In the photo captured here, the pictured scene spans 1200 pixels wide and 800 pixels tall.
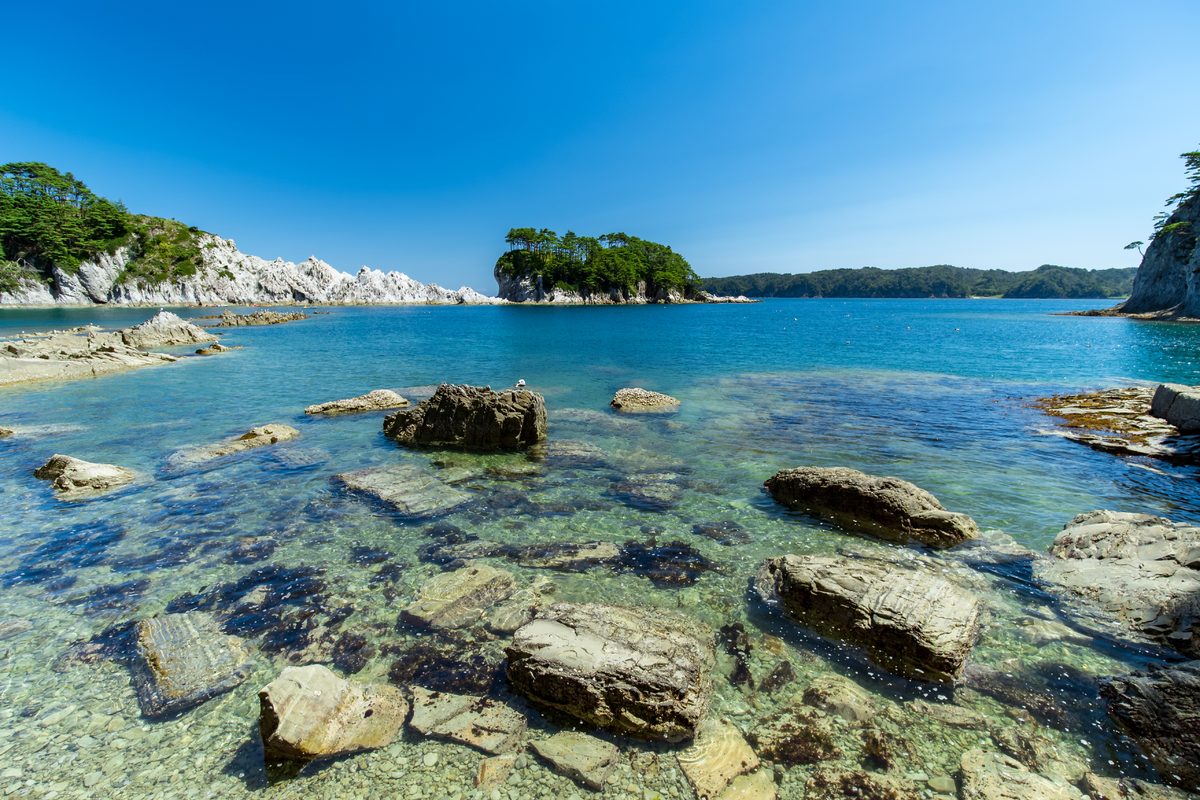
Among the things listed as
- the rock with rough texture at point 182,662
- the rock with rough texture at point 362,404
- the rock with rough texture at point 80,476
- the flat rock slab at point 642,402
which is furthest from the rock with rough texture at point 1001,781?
the rock with rough texture at point 362,404

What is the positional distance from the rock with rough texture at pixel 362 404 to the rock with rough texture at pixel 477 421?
5292 mm

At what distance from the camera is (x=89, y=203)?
12038 centimetres

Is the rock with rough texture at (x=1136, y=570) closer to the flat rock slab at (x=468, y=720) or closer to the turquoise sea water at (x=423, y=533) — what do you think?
the turquoise sea water at (x=423, y=533)

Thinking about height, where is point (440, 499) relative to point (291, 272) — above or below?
below

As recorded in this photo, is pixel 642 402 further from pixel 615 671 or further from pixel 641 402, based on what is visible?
pixel 615 671

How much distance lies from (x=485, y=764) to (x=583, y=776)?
93 cm

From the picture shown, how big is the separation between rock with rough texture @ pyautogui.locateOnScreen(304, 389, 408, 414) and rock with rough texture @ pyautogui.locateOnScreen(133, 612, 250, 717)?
14.1 meters

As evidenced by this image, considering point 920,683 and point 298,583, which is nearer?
point 920,683

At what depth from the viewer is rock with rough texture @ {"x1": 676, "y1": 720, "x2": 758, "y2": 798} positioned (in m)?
4.23

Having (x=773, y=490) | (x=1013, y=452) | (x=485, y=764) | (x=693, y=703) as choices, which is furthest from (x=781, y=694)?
(x=1013, y=452)

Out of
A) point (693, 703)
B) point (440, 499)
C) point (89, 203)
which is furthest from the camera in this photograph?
point (89, 203)

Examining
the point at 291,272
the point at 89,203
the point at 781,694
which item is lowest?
the point at 781,694

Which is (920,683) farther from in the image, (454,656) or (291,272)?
(291,272)

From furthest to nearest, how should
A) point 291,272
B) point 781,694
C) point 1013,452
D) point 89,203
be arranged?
point 291,272, point 89,203, point 1013,452, point 781,694
